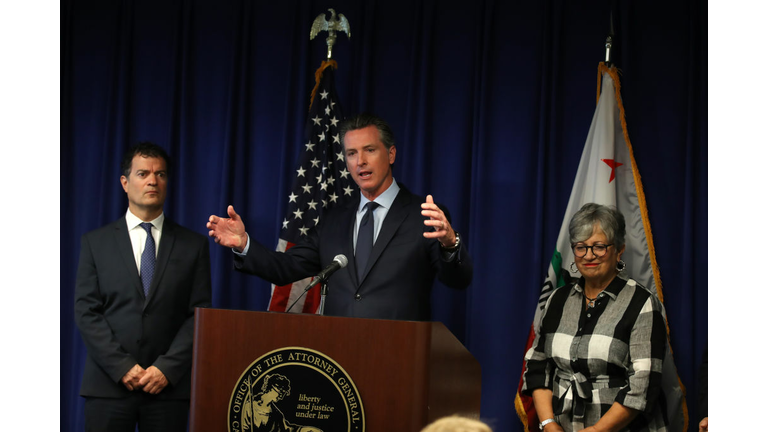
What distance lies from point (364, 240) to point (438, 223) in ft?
2.27

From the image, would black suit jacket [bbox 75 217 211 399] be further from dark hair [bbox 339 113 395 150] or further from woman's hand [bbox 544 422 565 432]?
woman's hand [bbox 544 422 565 432]

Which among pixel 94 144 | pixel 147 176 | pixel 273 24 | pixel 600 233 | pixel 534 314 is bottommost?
pixel 534 314

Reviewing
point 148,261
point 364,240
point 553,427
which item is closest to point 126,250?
point 148,261

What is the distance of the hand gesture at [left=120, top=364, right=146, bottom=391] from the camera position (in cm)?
303

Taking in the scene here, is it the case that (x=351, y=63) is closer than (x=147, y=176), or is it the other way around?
(x=147, y=176)

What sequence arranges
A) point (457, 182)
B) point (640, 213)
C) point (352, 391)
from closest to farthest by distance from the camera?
point (352, 391), point (640, 213), point (457, 182)

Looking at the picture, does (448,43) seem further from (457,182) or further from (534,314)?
(534,314)

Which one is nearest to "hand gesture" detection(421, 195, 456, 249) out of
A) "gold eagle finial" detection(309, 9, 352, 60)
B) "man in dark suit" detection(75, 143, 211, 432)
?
"man in dark suit" detection(75, 143, 211, 432)

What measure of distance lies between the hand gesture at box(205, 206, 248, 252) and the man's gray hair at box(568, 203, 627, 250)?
1.44m

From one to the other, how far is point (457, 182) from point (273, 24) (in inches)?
63.4

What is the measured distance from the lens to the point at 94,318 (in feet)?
10.2

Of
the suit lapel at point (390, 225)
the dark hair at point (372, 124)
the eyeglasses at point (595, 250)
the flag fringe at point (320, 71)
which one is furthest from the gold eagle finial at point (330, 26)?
the eyeglasses at point (595, 250)

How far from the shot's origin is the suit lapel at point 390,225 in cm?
280

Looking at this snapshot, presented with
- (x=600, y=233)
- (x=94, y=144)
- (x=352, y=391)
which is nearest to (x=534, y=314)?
(x=600, y=233)
